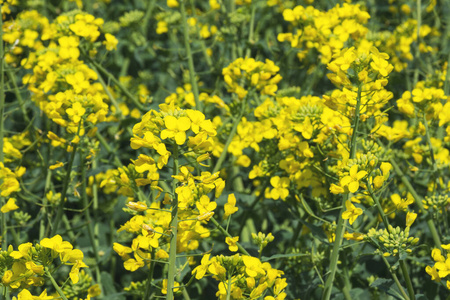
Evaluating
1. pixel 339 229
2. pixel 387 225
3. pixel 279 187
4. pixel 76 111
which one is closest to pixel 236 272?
pixel 339 229

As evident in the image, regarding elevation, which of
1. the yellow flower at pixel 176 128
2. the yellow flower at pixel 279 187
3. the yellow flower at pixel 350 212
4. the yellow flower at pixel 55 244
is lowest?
the yellow flower at pixel 279 187

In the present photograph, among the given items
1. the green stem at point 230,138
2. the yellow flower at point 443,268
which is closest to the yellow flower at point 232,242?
the yellow flower at point 443,268

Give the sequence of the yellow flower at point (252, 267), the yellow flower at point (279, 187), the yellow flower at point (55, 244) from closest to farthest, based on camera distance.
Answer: the yellow flower at point (55, 244)
the yellow flower at point (252, 267)
the yellow flower at point (279, 187)

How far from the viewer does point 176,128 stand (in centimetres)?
213

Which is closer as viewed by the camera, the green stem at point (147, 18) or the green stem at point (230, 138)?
the green stem at point (230, 138)

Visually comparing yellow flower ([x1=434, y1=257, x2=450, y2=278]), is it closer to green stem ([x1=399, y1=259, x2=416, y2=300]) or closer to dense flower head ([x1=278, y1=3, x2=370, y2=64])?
green stem ([x1=399, y1=259, x2=416, y2=300])

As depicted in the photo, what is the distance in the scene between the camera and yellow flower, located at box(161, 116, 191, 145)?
2.10 metres

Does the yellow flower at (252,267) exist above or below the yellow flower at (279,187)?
above

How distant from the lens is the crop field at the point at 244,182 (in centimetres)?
221

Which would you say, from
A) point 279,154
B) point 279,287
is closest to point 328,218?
point 279,154

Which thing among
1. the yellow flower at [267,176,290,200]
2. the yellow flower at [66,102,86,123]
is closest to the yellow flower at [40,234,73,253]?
the yellow flower at [66,102,86,123]

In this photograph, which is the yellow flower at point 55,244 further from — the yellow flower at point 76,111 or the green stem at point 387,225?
the green stem at point 387,225

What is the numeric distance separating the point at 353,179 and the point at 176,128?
2.29 ft

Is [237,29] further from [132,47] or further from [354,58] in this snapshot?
[354,58]
